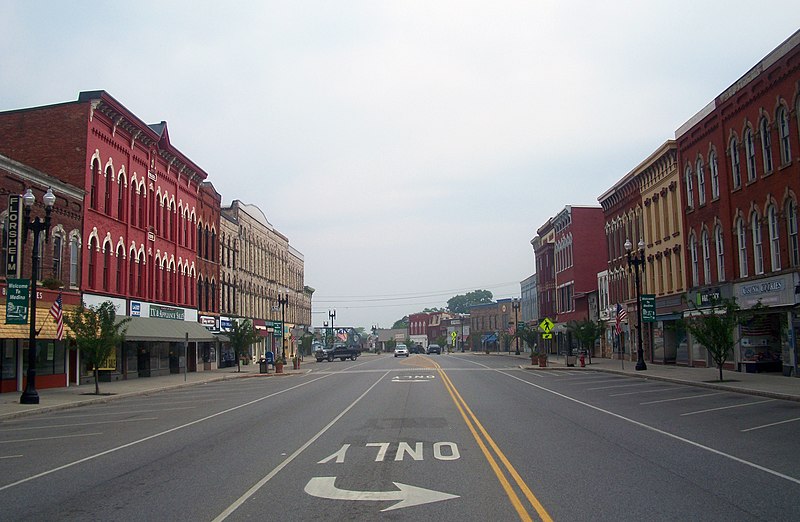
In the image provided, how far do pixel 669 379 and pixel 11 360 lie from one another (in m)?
27.4

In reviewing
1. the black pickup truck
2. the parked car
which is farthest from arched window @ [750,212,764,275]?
the parked car

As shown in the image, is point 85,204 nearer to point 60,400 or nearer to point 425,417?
point 60,400

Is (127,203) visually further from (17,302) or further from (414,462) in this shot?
(414,462)

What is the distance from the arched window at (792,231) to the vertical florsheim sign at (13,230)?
99.9 ft

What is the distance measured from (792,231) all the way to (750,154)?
202 inches

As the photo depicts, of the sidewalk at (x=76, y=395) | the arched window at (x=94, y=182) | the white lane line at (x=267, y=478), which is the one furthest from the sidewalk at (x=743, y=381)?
the arched window at (x=94, y=182)

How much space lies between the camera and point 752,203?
3362 cm

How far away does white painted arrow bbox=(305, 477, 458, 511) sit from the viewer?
9164 mm

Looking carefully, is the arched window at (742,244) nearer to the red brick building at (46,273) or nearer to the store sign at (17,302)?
the store sign at (17,302)

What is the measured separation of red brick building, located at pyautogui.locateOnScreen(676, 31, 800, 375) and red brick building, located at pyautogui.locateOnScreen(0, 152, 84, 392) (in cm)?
2844

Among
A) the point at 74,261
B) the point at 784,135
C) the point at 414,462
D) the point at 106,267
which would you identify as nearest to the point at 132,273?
the point at 106,267

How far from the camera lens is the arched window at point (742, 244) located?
3472 cm

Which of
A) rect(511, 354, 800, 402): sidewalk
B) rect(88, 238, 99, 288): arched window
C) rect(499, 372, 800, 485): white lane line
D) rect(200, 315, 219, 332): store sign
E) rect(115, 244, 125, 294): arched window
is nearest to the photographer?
rect(499, 372, 800, 485): white lane line

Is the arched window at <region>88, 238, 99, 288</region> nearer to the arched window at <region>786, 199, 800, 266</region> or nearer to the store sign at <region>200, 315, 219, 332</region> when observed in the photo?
the store sign at <region>200, 315, 219, 332</region>
